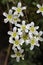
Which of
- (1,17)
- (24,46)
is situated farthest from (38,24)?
(1,17)

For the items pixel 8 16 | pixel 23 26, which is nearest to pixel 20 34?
pixel 23 26

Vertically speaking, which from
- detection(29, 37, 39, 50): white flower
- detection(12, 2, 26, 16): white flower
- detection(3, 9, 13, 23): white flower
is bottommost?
detection(29, 37, 39, 50): white flower

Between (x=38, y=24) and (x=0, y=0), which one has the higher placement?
(x=0, y=0)

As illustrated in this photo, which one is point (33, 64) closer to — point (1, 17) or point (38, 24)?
point (38, 24)

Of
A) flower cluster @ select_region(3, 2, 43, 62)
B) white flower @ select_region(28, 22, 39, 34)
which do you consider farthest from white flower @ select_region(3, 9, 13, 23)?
white flower @ select_region(28, 22, 39, 34)

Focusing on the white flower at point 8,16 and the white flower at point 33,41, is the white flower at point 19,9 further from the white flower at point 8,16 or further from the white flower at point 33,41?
the white flower at point 33,41

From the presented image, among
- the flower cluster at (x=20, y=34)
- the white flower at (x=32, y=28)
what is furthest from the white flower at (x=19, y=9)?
the white flower at (x=32, y=28)

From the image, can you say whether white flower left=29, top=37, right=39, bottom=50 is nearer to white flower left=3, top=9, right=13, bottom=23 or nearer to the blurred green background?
the blurred green background

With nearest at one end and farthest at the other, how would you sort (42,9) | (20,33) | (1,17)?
1. (20,33)
2. (42,9)
3. (1,17)
